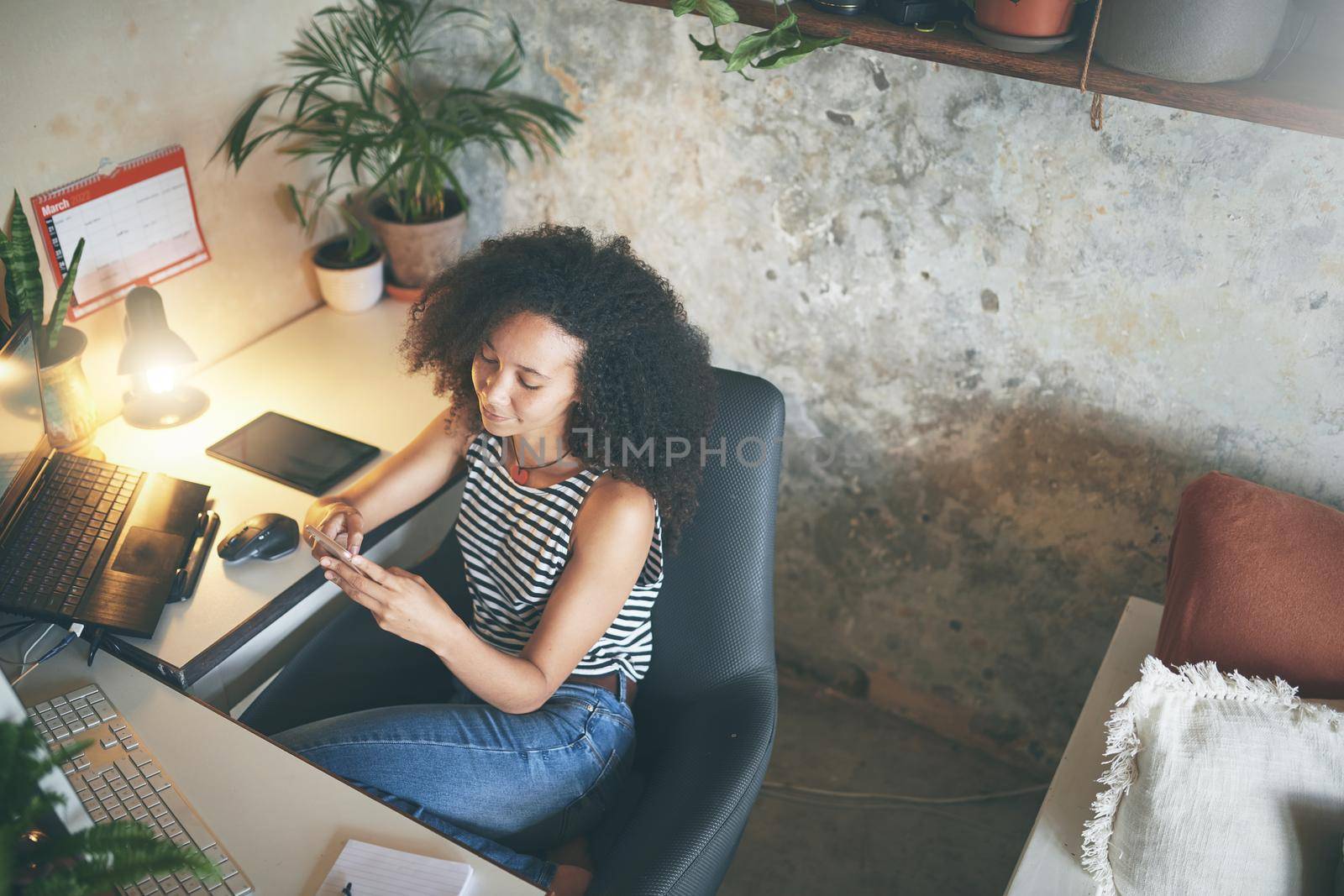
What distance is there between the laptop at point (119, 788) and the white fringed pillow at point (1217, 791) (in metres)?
1.07

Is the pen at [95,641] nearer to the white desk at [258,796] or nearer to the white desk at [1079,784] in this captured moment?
the white desk at [258,796]

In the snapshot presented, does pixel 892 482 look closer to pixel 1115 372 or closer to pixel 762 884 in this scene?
pixel 1115 372

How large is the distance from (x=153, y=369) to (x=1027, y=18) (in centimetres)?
153

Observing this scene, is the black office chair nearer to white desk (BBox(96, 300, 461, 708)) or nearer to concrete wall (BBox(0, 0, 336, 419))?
white desk (BBox(96, 300, 461, 708))

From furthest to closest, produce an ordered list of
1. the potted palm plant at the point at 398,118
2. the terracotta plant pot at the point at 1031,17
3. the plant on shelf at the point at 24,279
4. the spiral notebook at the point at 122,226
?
the potted palm plant at the point at 398,118, the spiral notebook at the point at 122,226, the plant on shelf at the point at 24,279, the terracotta plant pot at the point at 1031,17

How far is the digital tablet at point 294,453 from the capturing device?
179 cm

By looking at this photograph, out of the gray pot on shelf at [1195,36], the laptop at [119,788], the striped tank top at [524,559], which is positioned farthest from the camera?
the striped tank top at [524,559]

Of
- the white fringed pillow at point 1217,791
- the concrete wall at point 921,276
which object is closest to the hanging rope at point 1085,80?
the concrete wall at point 921,276

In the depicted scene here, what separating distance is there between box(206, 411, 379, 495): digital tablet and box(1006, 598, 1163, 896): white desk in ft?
4.06

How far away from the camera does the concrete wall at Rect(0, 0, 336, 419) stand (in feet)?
5.41

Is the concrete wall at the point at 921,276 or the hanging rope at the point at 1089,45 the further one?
the concrete wall at the point at 921,276

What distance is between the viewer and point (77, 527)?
156cm

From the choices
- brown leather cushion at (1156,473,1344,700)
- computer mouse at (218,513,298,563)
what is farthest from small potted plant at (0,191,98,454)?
brown leather cushion at (1156,473,1344,700)

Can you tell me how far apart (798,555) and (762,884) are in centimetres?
70
